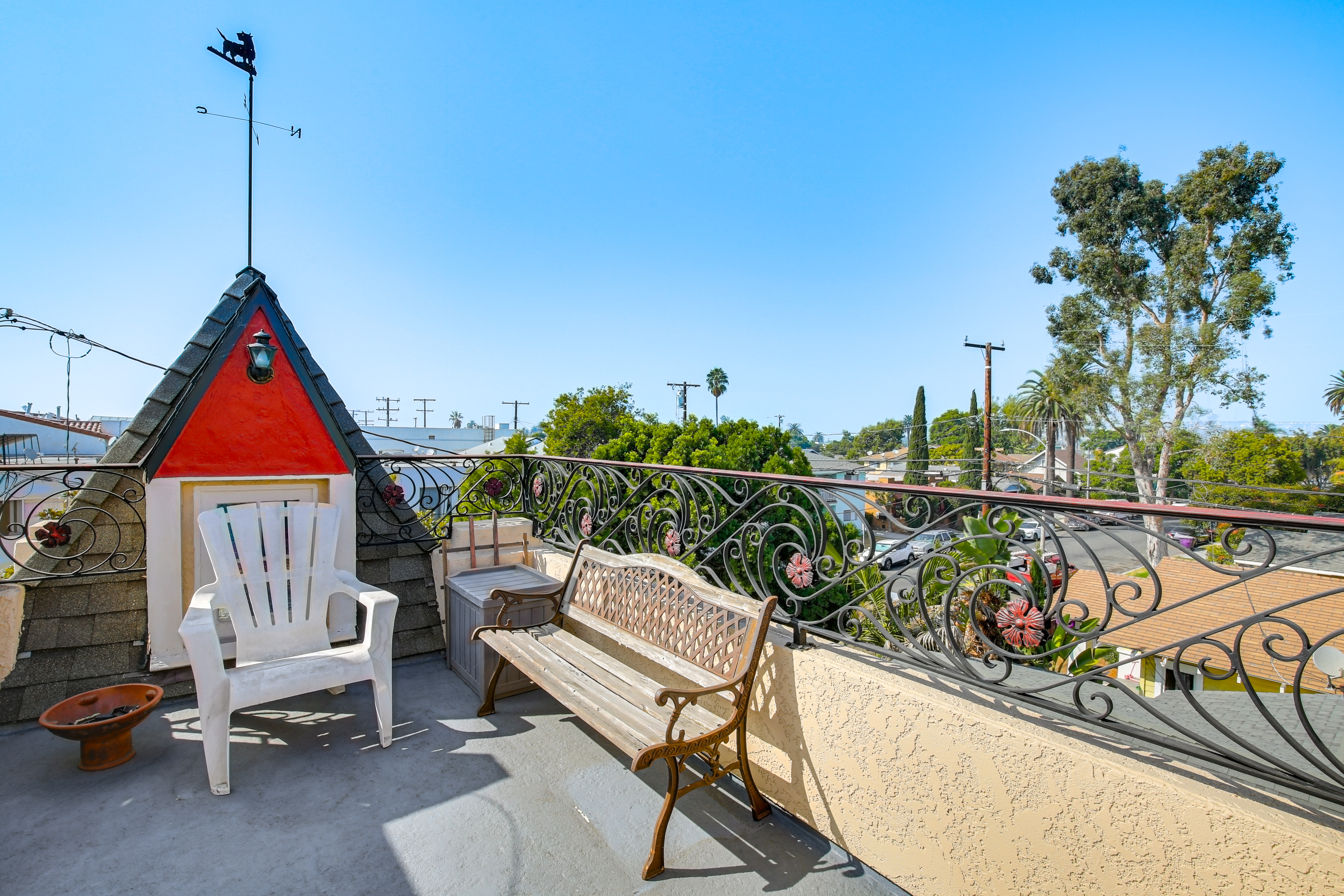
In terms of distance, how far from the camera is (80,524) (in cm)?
340

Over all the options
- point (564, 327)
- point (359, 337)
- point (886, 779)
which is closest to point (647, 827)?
point (886, 779)

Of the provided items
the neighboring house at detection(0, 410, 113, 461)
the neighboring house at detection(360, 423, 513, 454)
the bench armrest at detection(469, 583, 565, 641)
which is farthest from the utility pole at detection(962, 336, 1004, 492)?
the neighboring house at detection(360, 423, 513, 454)

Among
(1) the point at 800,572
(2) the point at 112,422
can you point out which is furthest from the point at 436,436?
(1) the point at 800,572

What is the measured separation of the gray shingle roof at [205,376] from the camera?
11.7 feet

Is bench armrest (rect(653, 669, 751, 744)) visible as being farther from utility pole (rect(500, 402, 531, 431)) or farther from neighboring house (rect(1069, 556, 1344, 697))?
utility pole (rect(500, 402, 531, 431))

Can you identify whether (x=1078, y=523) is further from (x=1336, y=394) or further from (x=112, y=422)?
(x=1336, y=394)

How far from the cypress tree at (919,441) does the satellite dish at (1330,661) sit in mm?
38938

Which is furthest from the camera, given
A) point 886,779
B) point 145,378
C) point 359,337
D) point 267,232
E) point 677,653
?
point 359,337

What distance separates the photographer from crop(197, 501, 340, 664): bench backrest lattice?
3133mm

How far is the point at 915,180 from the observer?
26.2 metres

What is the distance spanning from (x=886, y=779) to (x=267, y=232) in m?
5.10

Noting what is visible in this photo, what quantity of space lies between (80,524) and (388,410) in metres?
46.7

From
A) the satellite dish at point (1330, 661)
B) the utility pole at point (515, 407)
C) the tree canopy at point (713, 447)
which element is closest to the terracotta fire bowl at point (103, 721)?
the satellite dish at point (1330, 661)

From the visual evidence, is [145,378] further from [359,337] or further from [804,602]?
[359,337]
